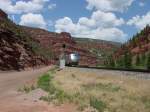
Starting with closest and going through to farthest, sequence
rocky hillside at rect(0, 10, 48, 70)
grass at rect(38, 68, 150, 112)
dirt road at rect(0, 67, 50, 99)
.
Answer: grass at rect(38, 68, 150, 112)
dirt road at rect(0, 67, 50, 99)
rocky hillside at rect(0, 10, 48, 70)

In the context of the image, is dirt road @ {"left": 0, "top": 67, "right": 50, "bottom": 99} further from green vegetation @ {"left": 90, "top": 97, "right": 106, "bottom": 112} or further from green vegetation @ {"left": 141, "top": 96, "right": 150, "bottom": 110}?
green vegetation @ {"left": 141, "top": 96, "right": 150, "bottom": 110}

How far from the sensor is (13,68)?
78.4 m

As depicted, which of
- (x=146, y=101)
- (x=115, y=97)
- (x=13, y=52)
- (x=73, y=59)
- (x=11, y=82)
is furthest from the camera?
(x=13, y=52)

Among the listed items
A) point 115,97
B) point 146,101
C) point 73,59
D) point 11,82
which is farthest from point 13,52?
point 146,101

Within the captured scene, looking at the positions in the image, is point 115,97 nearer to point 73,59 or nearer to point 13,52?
point 73,59

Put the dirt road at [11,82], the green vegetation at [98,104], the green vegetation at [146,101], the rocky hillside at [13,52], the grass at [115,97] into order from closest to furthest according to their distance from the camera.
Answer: the green vegetation at [146,101] → the grass at [115,97] → the green vegetation at [98,104] → the dirt road at [11,82] → the rocky hillside at [13,52]

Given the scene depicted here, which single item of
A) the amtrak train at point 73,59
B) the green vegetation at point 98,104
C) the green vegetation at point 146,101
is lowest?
the green vegetation at point 98,104

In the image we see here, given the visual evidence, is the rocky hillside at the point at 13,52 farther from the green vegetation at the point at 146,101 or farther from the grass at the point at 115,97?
the green vegetation at the point at 146,101

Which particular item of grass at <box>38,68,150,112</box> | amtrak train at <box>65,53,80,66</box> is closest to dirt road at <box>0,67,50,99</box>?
grass at <box>38,68,150,112</box>

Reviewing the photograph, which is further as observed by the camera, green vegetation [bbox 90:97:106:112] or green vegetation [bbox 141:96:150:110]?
green vegetation [bbox 90:97:106:112]

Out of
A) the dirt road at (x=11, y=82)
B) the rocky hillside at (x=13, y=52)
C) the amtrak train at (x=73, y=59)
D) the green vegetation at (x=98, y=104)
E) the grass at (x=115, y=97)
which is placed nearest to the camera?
the grass at (x=115, y=97)

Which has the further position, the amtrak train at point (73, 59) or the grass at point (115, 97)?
the amtrak train at point (73, 59)

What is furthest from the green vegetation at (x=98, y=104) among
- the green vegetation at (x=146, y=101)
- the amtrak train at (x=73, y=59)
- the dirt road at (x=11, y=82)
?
the amtrak train at (x=73, y=59)

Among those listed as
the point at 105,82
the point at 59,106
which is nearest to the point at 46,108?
the point at 59,106
